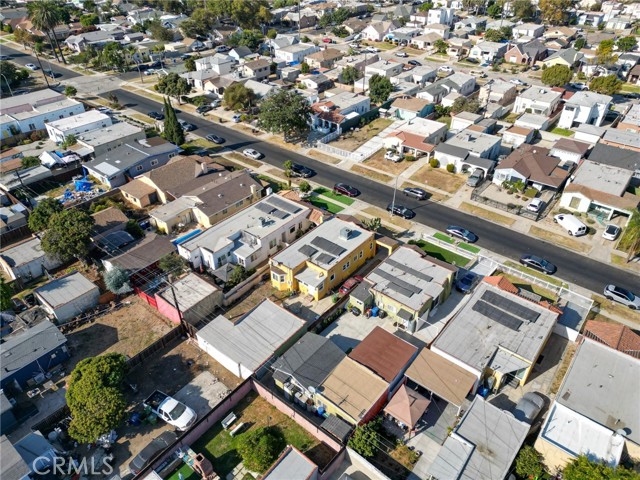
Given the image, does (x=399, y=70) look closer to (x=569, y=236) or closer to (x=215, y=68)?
(x=215, y=68)

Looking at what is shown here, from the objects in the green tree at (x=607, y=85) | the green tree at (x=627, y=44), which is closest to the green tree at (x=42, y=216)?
the green tree at (x=607, y=85)

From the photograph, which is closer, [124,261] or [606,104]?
[124,261]

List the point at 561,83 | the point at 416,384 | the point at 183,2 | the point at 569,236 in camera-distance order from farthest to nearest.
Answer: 1. the point at 183,2
2. the point at 561,83
3. the point at 569,236
4. the point at 416,384

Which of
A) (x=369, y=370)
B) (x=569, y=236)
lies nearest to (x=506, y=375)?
(x=369, y=370)

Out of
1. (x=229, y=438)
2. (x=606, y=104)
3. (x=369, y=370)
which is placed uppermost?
(x=606, y=104)

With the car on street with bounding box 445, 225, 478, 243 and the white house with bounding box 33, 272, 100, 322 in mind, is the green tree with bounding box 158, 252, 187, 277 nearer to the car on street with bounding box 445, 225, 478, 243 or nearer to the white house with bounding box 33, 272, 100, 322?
the white house with bounding box 33, 272, 100, 322

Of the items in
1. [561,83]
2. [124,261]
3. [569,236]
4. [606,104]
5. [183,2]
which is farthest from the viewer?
[183,2]
